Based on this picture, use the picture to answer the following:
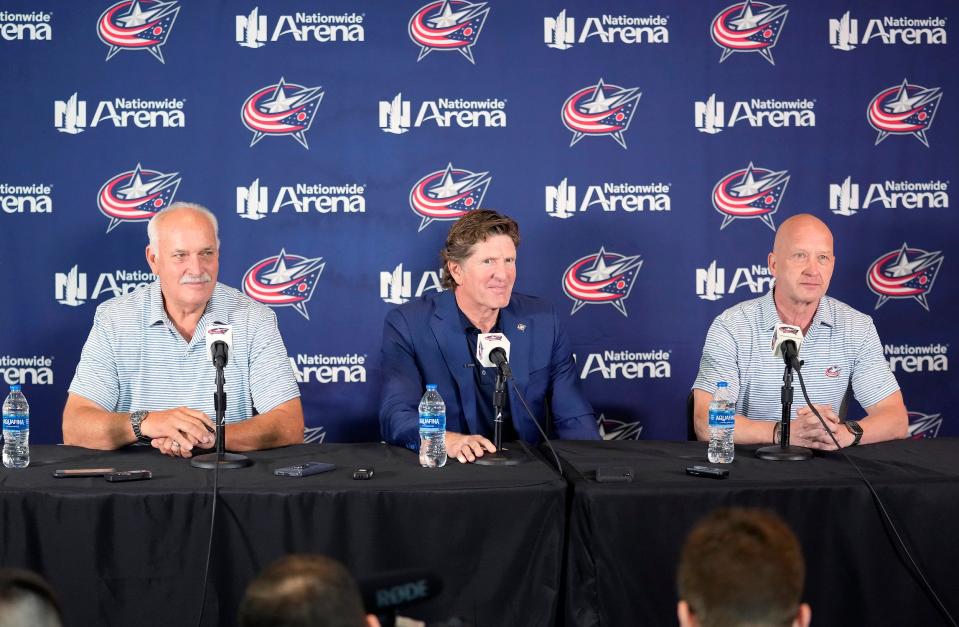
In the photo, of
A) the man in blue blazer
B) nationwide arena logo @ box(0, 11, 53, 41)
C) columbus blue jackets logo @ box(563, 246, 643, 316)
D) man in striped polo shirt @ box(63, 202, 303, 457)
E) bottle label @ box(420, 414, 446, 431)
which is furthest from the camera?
columbus blue jackets logo @ box(563, 246, 643, 316)

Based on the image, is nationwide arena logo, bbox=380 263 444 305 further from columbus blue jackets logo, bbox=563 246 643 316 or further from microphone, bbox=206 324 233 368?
microphone, bbox=206 324 233 368

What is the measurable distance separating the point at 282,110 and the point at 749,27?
2278mm

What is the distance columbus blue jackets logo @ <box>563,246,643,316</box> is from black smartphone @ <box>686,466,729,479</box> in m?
2.05

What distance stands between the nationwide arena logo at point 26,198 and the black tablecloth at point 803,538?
120 inches

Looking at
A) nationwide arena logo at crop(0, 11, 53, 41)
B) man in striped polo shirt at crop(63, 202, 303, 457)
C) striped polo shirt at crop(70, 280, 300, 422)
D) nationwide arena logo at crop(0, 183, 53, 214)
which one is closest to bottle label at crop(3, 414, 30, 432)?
man in striped polo shirt at crop(63, 202, 303, 457)

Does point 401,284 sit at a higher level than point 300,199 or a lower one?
lower

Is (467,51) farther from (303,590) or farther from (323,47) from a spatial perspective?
(303,590)

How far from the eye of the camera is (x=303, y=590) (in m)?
1.08

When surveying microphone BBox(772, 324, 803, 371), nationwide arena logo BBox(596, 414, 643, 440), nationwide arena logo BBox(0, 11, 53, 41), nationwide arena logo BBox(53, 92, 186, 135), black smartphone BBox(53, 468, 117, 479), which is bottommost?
nationwide arena logo BBox(596, 414, 643, 440)

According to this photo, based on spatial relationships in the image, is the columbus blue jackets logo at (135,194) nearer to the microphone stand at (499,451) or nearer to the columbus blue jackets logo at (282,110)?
the columbus blue jackets logo at (282,110)

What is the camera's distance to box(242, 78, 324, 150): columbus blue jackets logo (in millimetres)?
4281

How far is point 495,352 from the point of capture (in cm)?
274

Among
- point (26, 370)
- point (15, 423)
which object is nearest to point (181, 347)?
point (15, 423)

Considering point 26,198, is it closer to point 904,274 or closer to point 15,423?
point 15,423
